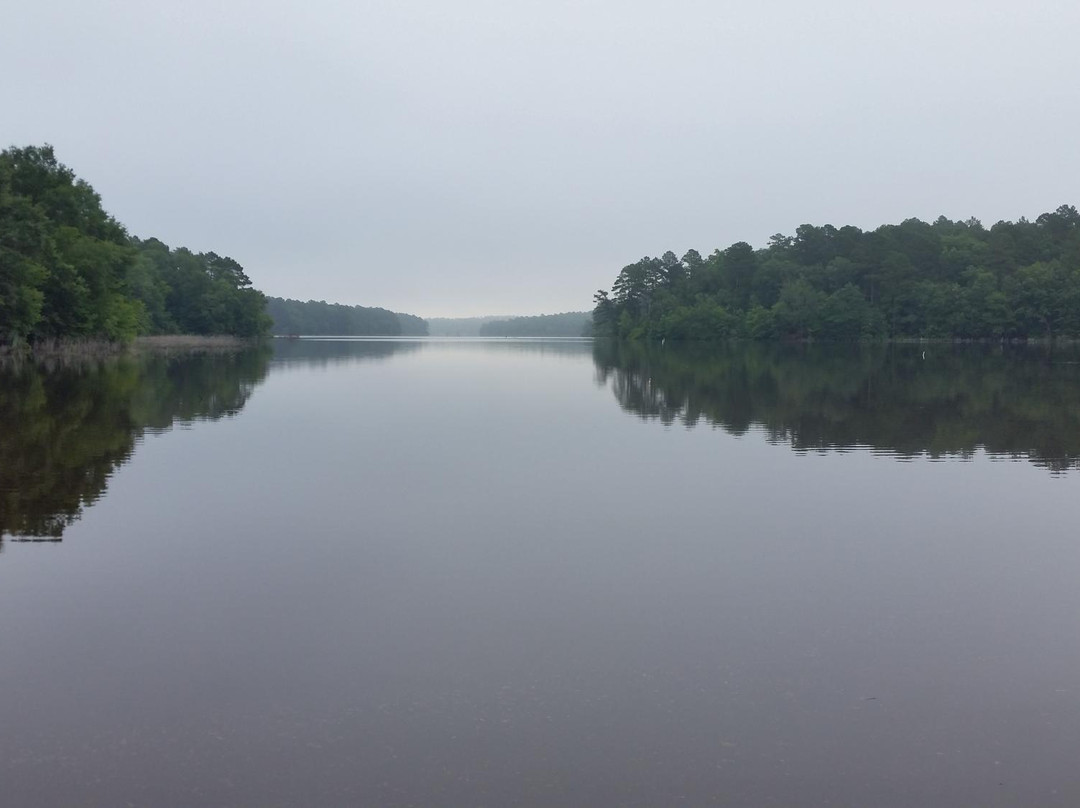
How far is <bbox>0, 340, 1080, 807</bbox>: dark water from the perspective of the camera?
6105 millimetres

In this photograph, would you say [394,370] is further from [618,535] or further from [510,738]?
[510,738]

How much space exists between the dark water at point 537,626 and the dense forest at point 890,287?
363 feet

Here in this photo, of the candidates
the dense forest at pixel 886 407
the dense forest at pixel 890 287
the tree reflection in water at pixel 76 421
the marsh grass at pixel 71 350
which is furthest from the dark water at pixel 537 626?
the dense forest at pixel 890 287

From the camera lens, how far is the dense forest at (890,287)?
11888 centimetres

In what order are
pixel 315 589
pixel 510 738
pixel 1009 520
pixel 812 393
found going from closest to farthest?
pixel 510 738 < pixel 315 589 < pixel 1009 520 < pixel 812 393

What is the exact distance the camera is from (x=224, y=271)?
428ft

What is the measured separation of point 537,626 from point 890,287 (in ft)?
436

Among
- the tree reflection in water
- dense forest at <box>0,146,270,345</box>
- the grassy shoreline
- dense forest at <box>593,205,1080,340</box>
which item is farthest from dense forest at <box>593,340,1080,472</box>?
dense forest at <box>593,205,1080,340</box>

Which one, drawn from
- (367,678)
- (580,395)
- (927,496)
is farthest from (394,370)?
(367,678)

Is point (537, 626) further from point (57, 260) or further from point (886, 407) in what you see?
point (57, 260)

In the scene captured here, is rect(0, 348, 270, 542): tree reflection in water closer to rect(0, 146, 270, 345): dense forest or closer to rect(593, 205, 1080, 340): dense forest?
rect(0, 146, 270, 345): dense forest

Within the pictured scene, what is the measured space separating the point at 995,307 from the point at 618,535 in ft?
394

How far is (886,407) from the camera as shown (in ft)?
101

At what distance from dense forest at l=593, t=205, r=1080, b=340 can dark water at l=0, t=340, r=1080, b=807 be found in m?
111
